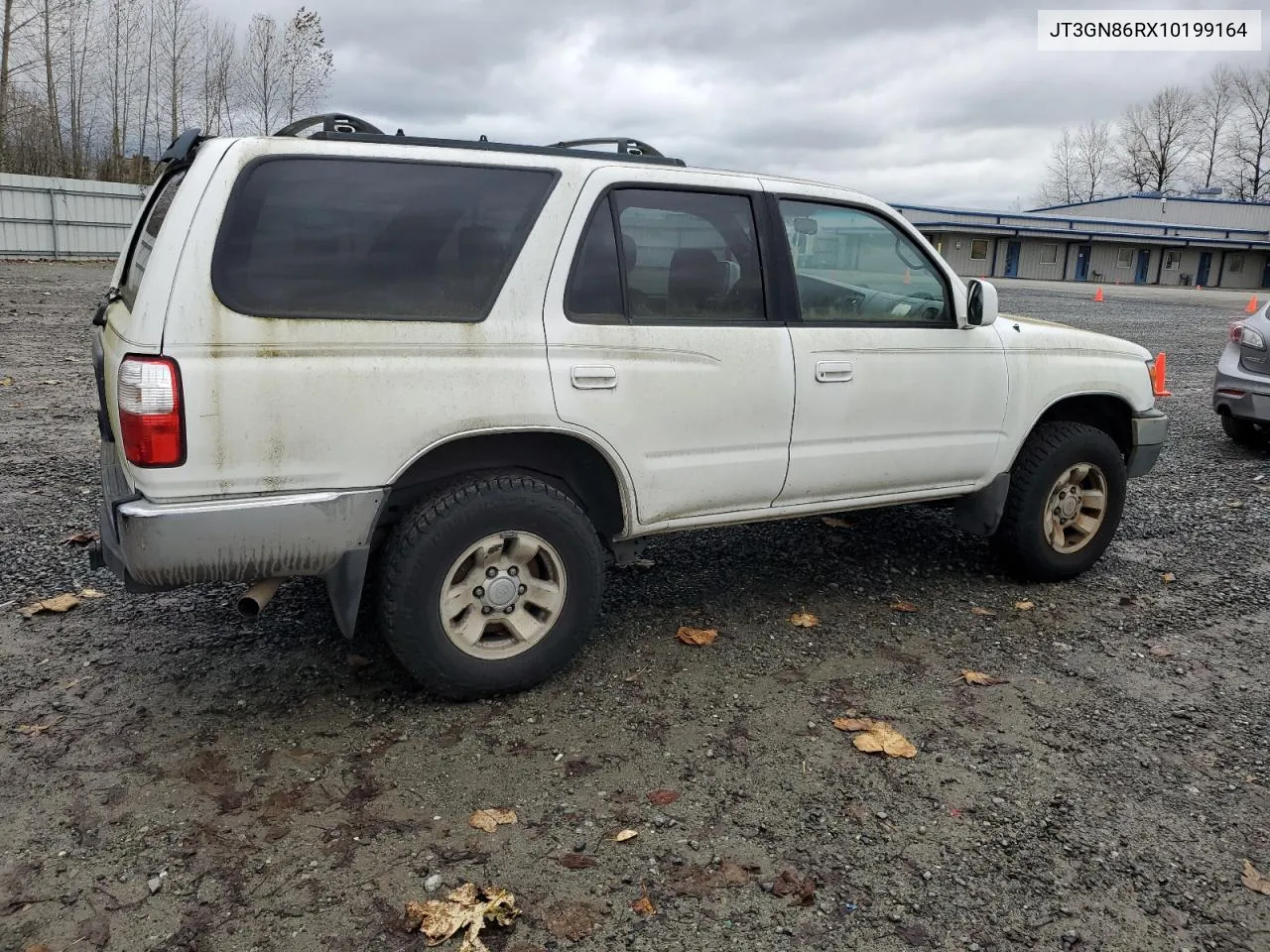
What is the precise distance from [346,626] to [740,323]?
6.33ft

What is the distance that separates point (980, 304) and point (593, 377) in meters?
1.94

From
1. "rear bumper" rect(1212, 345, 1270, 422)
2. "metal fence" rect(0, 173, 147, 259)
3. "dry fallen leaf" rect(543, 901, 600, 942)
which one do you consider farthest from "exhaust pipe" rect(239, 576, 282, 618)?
"metal fence" rect(0, 173, 147, 259)

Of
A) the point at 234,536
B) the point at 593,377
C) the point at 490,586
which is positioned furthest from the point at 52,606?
the point at 593,377

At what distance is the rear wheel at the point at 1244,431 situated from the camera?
30.2ft

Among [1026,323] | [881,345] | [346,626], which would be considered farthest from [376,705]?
[1026,323]

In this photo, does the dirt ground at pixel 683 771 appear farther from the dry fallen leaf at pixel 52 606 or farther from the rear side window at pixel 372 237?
the rear side window at pixel 372 237

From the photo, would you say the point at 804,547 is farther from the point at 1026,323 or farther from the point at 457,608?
the point at 457,608

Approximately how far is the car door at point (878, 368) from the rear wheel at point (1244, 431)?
18.8ft

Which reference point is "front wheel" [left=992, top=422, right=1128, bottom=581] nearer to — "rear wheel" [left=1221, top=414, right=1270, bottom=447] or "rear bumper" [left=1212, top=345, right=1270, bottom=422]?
"rear bumper" [left=1212, top=345, right=1270, bottom=422]

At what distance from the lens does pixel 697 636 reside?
14.8ft

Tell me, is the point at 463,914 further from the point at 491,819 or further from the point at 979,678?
the point at 979,678

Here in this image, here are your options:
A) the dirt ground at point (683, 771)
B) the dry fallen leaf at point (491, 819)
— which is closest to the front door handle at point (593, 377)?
the dirt ground at point (683, 771)

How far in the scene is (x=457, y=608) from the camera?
12.0ft

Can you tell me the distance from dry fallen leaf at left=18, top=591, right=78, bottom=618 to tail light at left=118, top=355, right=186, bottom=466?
6.10ft
